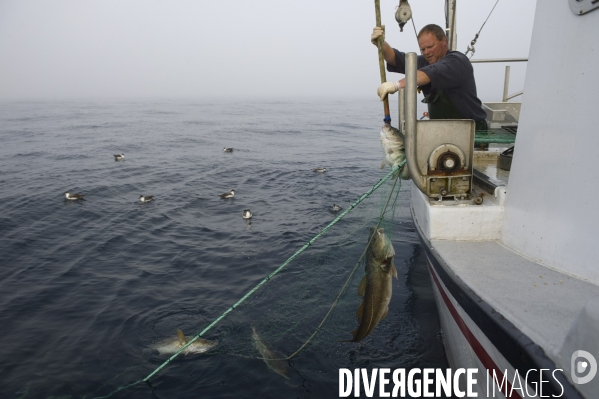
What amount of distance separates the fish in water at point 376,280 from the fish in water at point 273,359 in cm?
176

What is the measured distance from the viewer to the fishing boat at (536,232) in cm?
222

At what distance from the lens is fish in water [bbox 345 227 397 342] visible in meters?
3.84

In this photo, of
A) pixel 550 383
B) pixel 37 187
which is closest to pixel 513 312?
pixel 550 383

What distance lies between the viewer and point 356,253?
28.6ft

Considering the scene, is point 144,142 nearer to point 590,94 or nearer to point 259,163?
point 259,163

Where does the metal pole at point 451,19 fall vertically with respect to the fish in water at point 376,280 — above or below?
above

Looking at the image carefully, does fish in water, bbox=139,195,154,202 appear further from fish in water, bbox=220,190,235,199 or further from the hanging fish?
the hanging fish

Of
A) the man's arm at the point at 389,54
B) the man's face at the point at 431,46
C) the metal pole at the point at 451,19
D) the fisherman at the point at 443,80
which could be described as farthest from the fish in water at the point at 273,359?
the metal pole at the point at 451,19

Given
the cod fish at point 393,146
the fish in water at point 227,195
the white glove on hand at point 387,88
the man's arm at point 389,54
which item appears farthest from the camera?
the fish in water at point 227,195

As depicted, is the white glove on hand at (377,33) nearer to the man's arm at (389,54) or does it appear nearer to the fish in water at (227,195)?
the man's arm at (389,54)

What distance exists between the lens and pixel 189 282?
26.3 ft

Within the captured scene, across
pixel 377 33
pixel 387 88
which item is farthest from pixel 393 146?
pixel 377 33

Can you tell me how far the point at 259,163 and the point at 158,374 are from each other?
15326mm

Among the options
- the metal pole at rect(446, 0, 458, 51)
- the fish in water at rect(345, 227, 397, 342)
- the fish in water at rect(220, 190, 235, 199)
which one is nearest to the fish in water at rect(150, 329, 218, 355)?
the fish in water at rect(345, 227, 397, 342)
